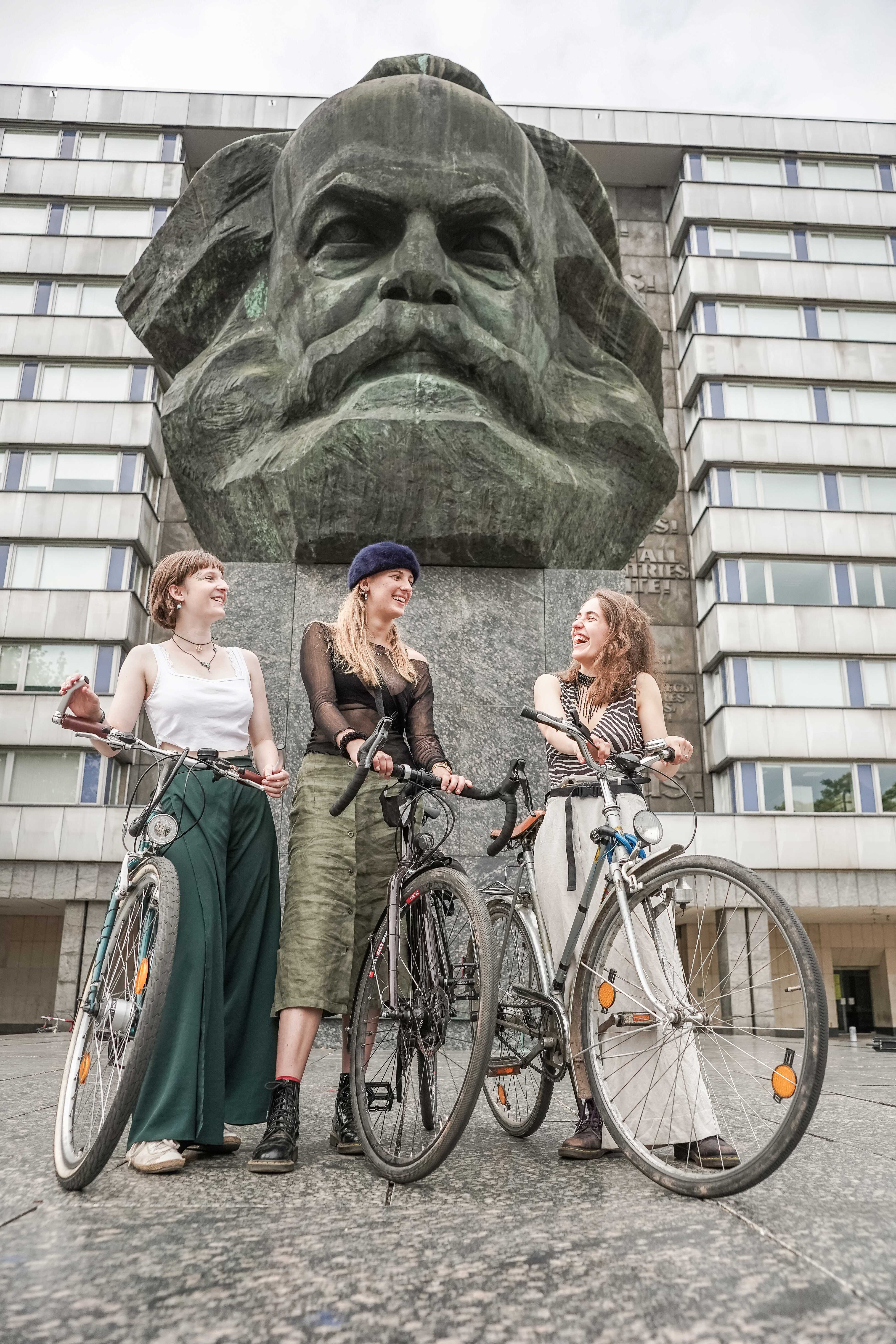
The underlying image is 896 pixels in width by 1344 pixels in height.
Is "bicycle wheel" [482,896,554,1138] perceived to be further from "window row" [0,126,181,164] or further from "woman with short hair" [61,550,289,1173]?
"window row" [0,126,181,164]

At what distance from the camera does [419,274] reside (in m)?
5.36

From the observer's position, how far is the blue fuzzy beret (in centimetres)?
343

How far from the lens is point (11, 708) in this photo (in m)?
25.8

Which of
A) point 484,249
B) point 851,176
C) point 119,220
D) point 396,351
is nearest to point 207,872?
point 396,351

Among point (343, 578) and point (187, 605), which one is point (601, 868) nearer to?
point (187, 605)

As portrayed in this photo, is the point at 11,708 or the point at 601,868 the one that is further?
the point at 11,708

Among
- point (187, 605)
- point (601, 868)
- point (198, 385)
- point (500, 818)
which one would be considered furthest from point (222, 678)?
point (198, 385)

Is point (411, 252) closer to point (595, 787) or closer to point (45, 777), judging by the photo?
point (595, 787)

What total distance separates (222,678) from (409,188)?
3477mm

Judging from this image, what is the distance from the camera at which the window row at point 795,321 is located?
1176 inches

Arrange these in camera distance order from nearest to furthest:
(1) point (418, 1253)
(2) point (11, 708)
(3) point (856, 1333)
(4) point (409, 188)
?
(3) point (856, 1333), (1) point (418, 1253), (4) point (409, 188), (2) point (11, 708)

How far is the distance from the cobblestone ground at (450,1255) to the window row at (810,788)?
2363 cm

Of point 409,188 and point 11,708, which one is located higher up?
point 11,708

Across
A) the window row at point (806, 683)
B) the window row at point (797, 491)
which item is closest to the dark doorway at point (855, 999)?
the window row at point (806, 683)
